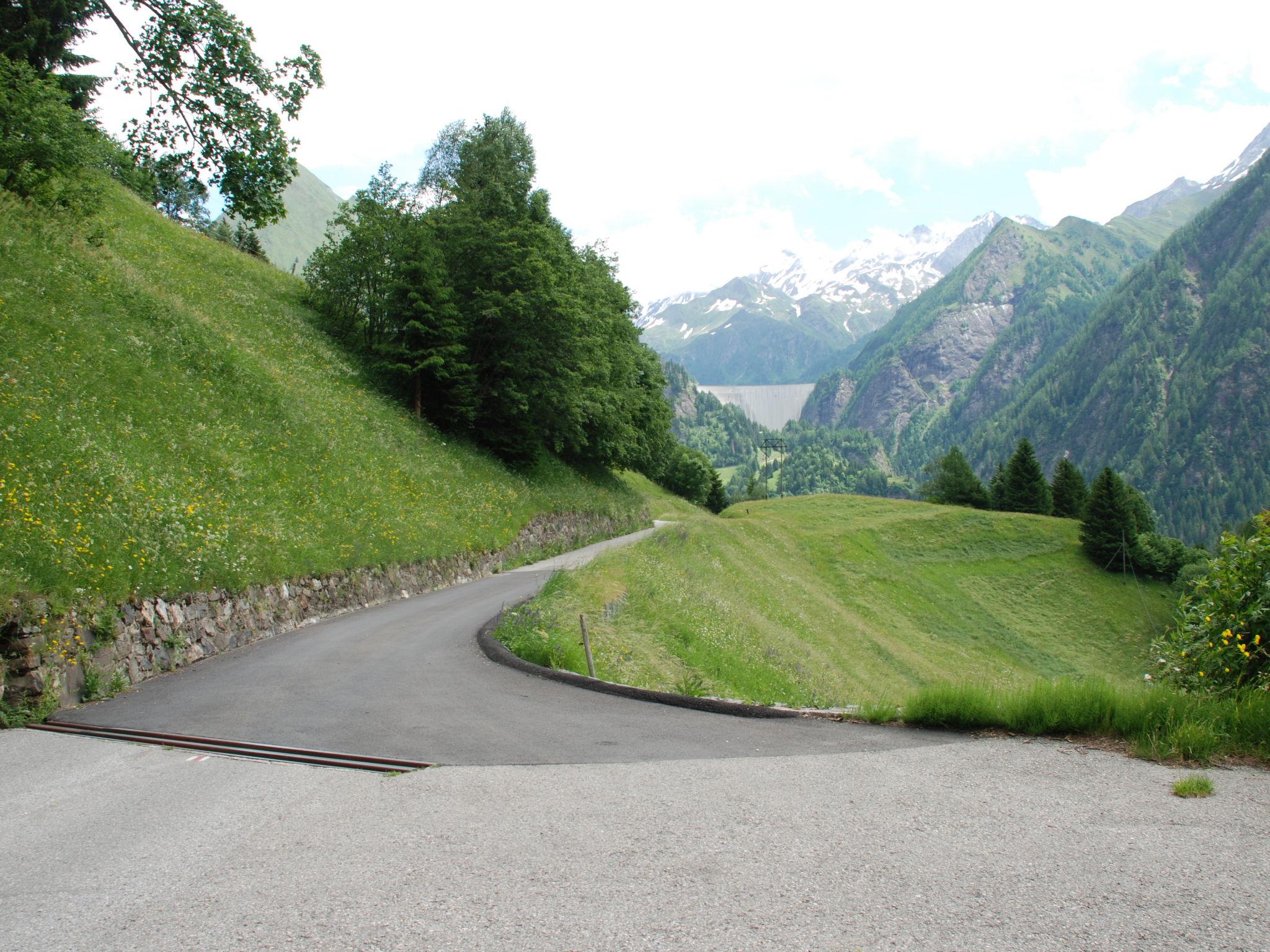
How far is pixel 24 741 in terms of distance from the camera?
30.6 feet

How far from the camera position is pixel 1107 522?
2756 inches

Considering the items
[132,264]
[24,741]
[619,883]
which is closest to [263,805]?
[619,883]

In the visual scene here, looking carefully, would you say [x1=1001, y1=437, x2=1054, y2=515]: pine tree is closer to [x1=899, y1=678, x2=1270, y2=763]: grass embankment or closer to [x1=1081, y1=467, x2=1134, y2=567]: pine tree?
[x1=1081, y1=467, x2=1134, y2=567]: pine tree

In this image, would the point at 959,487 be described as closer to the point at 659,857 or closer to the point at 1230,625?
the point at 1230,625

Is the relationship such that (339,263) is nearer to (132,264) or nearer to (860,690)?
(132,264)

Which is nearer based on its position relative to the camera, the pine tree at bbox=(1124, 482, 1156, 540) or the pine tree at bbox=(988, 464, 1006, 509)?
the pine tree at bbox=(1124, 482, 1156, 540)

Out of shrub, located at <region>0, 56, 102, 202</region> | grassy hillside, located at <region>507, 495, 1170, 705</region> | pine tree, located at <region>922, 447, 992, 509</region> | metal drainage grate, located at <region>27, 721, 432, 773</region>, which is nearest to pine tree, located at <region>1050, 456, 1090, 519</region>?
pine tree, located at <region>922, 447, 992, 509</region>

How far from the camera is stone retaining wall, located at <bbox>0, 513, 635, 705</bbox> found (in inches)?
416

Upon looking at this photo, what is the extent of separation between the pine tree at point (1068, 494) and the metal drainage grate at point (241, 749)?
9786 centimetres

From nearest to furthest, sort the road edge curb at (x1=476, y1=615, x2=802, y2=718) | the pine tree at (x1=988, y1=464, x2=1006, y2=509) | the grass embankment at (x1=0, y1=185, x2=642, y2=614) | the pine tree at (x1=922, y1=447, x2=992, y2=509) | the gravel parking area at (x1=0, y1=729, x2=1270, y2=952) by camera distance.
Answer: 1. the gravel parking area at (x1=0, y1=729, x2=1270, y2=952)
2. the road edge curb at (x1=476, y1=615, x2=802, y2=718)
3. the grass embankment at (x1=0, y1=185, x2=642, y2=614)
4. the pine tree at (x1=988, y1=464, x2=1006, y2=509)
5. the pine tree at (x1=922, y1=447, x2=992, y2=509)

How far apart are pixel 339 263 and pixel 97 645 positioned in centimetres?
2907

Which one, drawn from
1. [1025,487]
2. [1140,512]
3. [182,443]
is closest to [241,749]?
[182,443]

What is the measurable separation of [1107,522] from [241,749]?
255ft

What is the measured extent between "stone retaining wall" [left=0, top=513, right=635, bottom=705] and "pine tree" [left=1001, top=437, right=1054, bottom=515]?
86.0 metres
